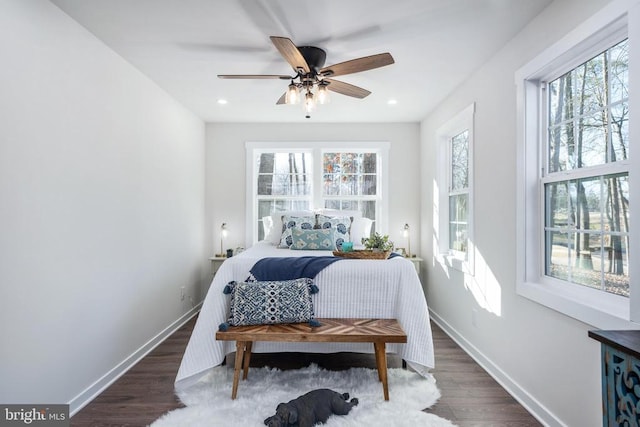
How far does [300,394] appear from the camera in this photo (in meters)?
2.46

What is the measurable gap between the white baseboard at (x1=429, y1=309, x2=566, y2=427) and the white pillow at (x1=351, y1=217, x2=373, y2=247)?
1.36 meters

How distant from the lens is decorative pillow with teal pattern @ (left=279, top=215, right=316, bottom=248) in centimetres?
419

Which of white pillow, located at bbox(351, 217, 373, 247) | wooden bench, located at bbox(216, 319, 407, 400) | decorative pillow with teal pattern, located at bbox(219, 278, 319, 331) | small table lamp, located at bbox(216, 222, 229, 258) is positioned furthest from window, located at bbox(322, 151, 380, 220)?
wooden bench, located at bbox(216, 319, 407, 400)

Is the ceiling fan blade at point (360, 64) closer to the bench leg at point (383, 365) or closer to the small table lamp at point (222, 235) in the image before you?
the bench leg at point (383, 365)

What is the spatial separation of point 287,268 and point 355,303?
574mm

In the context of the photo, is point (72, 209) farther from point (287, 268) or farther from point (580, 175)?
point (580, 175)

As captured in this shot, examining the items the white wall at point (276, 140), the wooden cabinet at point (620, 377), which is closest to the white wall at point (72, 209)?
the white wall at point (276, 140)

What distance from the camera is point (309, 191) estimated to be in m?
5.24

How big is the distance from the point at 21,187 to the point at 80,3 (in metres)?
1.12

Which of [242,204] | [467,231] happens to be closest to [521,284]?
[467,231]

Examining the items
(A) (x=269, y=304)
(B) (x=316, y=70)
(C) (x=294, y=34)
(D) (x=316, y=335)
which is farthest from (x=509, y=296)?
(C) (x=294, y=34)

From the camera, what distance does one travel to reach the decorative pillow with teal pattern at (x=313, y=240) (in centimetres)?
400

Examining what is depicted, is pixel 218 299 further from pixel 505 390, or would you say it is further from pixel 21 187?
pixel 505 390

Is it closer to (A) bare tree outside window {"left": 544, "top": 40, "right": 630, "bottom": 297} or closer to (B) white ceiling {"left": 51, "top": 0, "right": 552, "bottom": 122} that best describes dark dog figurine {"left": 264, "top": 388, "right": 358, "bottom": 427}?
(A) bare tree outside window {"left": 544, "top": 40, "right": 630, "bottom": 297}
